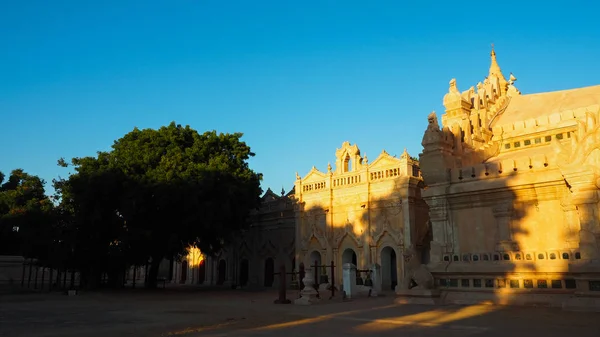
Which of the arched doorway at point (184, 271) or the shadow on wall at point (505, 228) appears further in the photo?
the arched doorway at point (184, 271)

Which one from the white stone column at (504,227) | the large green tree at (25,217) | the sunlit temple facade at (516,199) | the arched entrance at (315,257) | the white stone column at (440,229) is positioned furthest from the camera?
the arched entrance at (315,257)

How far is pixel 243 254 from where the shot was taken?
1613 inches

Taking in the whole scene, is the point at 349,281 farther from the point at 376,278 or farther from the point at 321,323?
the point at 321,323

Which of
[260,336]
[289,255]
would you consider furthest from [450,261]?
[289,255]

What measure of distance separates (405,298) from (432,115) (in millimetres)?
7997

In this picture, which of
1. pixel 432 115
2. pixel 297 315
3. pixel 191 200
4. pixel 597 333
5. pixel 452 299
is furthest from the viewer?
pixel 191 200

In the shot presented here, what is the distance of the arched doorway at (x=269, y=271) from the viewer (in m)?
38.5

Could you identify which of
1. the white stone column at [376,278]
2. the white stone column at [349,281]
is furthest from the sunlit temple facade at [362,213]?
the white stone column at [349,281]

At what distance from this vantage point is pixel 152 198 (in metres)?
29.6

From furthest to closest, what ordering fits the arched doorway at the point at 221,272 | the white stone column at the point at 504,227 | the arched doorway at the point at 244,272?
1. the arched doorway at the point at 221,272
2. the arched doorway at the point at 244,272
3. the white stone column at the point at 504,227

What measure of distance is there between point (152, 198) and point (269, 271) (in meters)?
12.9

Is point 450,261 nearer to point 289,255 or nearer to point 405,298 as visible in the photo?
point 405,298

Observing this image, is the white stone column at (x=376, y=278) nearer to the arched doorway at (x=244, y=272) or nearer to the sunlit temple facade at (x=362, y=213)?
the sunlit temple facade at (x=362, y=213)

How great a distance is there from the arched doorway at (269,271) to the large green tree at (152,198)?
22.8 feet
